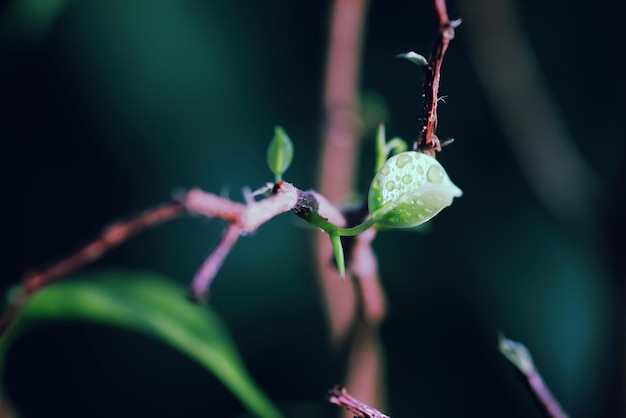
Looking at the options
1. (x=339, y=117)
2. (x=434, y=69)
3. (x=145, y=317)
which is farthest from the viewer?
(x=339, y=117)

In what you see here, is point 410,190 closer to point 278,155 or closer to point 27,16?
point 278,155

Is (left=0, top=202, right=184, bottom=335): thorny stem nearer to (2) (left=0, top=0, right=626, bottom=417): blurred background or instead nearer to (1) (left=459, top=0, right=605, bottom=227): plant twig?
(2) (left=0, top=0, right=626, bottom=417): blurred background

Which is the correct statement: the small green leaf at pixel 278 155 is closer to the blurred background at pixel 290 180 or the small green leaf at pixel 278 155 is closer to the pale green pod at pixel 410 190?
the pale green pod at pixel 410 190

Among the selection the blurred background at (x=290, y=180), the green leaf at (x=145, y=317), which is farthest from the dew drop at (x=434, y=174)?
the blurred background at (x=290, y=180)

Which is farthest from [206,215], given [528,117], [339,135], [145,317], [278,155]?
[528,117]

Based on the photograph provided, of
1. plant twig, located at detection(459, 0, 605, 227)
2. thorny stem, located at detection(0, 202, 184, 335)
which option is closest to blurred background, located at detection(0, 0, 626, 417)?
plant twig, located at detection(459, 0, 605, 227)

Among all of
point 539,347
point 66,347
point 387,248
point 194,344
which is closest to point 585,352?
point 539,347
